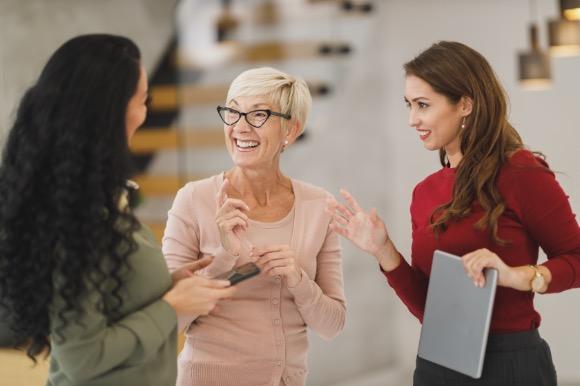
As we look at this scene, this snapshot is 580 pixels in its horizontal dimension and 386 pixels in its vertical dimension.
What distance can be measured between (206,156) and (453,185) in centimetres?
285

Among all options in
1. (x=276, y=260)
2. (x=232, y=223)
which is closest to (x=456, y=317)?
(x=276, y=260)

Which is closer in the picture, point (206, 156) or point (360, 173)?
point (206, 156)

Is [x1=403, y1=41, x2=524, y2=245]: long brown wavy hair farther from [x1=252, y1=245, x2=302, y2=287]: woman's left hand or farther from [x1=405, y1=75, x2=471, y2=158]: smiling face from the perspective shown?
[x1=252, y1=245, x2=302, y2=287]: woman's left hand

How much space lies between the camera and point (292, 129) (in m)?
2.24

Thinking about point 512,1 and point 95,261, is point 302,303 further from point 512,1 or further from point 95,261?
point 512,1

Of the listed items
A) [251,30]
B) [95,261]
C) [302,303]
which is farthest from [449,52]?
[251,30]

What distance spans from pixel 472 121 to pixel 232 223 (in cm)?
63

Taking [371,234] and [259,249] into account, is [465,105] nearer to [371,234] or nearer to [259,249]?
[371,234]

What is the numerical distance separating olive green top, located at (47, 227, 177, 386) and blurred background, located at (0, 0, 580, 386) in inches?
117

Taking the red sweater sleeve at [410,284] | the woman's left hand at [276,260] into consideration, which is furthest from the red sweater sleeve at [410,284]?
the woman's left hand at [276,260]

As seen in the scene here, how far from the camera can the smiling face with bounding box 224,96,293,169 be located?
2.14 meters

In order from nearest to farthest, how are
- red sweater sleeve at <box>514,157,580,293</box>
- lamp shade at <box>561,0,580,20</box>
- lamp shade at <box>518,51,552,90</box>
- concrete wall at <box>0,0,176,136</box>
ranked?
1. red sweater sleeve at <box>514,157,580,293</box>
2. lamp shade at <box>561,0,580,20</box>
3. lamp shade at <box>518,51,552,90</box>
4. concrete wall at <box>0,0,176,136</box>

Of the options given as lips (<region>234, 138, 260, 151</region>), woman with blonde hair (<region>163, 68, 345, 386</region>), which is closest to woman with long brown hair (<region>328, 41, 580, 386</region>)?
woman with blonde hair (<region>163, 68, 345, 386</region>)

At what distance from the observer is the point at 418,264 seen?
2102 mm
